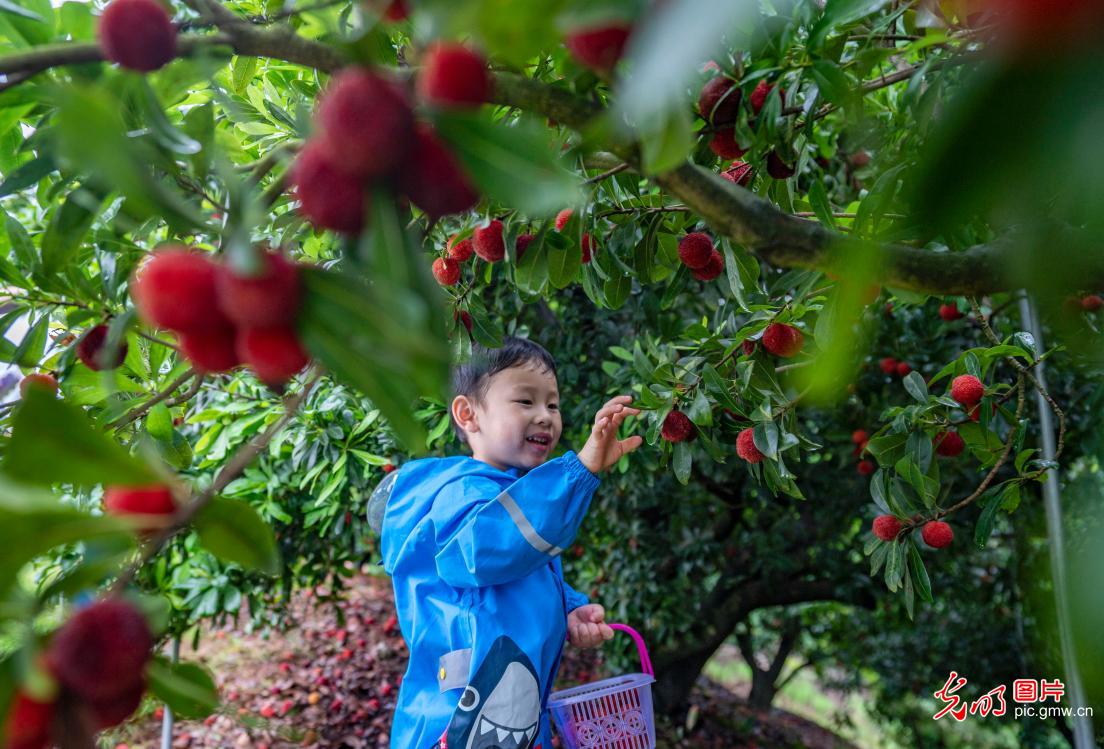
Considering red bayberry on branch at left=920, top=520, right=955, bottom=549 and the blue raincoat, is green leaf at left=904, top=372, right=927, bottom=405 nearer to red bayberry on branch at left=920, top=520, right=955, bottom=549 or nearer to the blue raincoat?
red bayberry on branch at left=920, top=520, right=955, bottom=549

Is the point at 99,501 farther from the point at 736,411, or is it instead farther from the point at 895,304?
the point at 895,304

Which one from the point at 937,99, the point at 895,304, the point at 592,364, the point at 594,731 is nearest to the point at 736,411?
the point at 937,99

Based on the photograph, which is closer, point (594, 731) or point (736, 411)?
point (736, 411)

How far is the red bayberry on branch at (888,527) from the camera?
1490 millimetres

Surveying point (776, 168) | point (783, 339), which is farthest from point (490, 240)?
point (783, 339)

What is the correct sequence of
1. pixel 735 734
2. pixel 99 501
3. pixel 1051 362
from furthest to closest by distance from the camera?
pixel 735 734, pixel 1051 362, pixel 99 501

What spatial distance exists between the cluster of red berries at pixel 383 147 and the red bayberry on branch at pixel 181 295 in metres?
0.08

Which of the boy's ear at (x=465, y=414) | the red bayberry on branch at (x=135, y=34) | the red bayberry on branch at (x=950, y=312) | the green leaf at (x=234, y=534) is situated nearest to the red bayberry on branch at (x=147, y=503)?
the green leaf at (x=234, y=534)

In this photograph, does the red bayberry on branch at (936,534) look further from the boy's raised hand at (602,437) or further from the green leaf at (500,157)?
the green leaf at (500,157)

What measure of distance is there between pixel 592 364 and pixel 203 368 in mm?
2227

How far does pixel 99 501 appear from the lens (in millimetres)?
2260

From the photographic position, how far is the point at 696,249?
1.19m

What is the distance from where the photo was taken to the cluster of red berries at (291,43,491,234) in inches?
17.9

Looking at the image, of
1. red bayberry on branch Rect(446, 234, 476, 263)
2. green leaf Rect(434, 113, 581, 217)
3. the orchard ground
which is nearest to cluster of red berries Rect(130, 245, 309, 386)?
green leaf Rect(434, 113, 581, 217)
